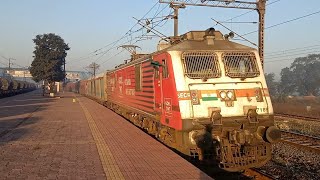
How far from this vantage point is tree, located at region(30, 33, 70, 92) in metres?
45.2

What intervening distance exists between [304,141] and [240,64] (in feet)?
19.8

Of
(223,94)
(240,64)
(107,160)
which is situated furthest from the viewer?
(240,64)

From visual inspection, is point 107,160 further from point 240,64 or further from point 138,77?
point 138,77

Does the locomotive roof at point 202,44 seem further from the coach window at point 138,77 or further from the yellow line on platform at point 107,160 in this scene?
the coach window at point 138,77

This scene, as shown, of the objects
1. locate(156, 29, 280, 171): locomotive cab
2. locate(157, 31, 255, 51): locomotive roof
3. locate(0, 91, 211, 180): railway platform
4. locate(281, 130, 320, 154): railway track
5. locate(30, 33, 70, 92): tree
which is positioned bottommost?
locate(281, 130, 320, 154): railway track

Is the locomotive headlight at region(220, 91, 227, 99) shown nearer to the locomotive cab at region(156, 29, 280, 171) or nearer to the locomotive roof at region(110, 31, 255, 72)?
the locomotive cab at region(156, 29, 280, 171)

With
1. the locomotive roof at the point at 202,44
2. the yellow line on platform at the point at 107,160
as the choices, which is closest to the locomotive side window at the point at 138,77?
the yellow line on platform at the point at 107,160

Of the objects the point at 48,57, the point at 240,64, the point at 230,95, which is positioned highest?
the point at 48,57

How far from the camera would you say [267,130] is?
8.20m

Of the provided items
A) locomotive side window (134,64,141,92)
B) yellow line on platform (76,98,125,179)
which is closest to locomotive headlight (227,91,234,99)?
yellow line on platform (76,98,125,179)

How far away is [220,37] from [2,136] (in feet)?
25.4

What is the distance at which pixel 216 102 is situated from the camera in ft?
27.3

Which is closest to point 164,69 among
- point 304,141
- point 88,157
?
point 88,157

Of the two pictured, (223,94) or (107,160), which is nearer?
(107,160)
